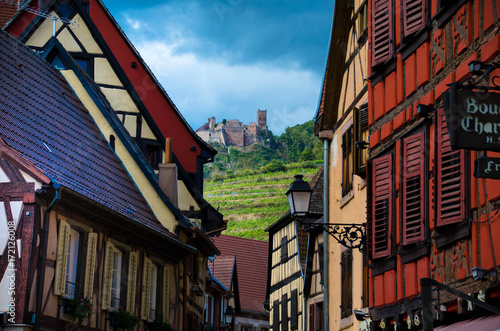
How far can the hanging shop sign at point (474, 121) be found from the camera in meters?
6.43

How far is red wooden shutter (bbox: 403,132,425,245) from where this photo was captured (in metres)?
9.71

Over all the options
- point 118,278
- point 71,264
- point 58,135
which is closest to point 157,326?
point 118,278

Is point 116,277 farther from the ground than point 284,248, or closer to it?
closer to it

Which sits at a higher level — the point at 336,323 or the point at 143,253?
the point at 143,253

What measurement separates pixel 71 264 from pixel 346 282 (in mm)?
4803

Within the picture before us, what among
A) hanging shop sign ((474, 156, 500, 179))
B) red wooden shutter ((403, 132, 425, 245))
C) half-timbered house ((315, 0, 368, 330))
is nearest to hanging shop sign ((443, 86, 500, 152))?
hanging shop sign ((474, 156, 500, 179))

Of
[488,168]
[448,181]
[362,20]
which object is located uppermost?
[362,20]

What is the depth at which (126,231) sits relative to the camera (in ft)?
49.0

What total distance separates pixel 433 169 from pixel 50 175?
5.44 meters

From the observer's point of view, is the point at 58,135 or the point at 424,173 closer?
the point at 424,173

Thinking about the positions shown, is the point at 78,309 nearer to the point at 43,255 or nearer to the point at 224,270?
the point at 43,255

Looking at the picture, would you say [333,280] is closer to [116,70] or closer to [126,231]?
[126,231]

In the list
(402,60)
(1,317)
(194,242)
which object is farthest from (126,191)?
(402,60)

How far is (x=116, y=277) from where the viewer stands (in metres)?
14.8
